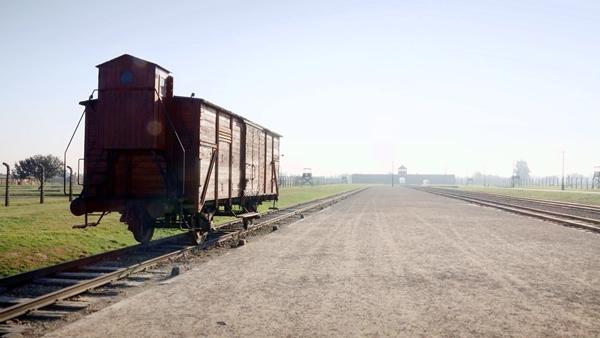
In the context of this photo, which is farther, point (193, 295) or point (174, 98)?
point (174, 98)

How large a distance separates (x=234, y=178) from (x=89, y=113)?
4680 millimetres

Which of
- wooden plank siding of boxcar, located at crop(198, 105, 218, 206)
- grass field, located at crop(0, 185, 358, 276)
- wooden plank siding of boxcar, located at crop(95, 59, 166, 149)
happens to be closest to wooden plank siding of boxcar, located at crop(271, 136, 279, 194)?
grass field, located at crop(0, 185, 358, 276)

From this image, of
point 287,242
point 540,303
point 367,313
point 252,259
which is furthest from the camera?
point 287,242

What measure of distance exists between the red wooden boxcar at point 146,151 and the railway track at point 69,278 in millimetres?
741

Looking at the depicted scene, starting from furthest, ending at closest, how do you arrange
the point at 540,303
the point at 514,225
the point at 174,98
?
the point at 514,225
the point at 174,98
the point at 540,303

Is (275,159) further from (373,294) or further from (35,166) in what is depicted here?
(35,166)

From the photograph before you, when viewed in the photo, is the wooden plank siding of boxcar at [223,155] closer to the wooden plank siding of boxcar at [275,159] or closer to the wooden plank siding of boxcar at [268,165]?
the wooden plank siding of boxcar at [268,165]

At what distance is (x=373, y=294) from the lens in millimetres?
7980

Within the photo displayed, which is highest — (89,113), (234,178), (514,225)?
(89,113)

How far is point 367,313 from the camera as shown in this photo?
268 inches

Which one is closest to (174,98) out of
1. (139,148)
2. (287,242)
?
(139,148)

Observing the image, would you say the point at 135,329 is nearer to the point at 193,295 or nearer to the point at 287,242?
the point at 193,295

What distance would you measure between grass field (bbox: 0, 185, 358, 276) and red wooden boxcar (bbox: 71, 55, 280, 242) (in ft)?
4.00

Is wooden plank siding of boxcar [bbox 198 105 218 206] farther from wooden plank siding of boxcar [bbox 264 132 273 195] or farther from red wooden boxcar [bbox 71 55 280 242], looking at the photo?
wooden plank siding of boxcar [bbox 264 132 273 195]
